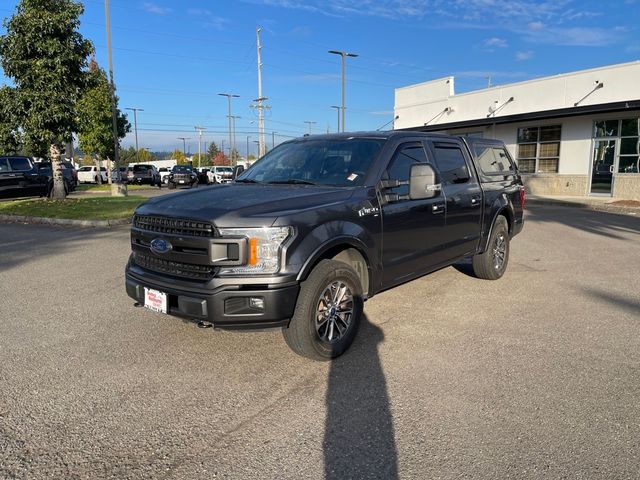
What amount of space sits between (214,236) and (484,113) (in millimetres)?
24726

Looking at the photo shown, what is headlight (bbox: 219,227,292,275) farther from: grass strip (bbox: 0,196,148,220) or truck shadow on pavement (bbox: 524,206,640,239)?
grass strip (bbox: 0,196,148,220)

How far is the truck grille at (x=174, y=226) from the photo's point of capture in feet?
12.2

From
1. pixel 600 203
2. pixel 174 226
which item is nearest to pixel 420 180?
pixel 174 226

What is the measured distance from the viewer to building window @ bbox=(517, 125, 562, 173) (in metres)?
22.8

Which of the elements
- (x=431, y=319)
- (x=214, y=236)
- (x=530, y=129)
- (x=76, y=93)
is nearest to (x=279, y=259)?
(x=214, y=236)

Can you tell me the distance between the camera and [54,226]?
41.1ft

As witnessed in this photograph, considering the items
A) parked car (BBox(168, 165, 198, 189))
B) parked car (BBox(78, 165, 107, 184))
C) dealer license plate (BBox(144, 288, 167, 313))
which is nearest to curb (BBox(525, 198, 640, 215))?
dealer license plate (BBox(144, 288, 167, 313))

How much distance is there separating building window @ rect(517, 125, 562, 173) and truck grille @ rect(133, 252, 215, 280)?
2253 cm

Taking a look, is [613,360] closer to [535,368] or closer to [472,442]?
[535,368]

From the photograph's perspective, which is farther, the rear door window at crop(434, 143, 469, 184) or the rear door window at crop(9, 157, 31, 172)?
the rear door window at crop(9, 157, 31, 172)

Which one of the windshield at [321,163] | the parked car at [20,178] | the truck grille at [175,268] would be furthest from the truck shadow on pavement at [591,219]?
the parked car at [20,178]

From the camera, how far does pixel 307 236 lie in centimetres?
383

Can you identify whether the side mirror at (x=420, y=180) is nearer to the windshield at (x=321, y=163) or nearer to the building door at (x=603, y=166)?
the windshield at (x=321, y=163)

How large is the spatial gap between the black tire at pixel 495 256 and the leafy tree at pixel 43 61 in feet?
42.7
